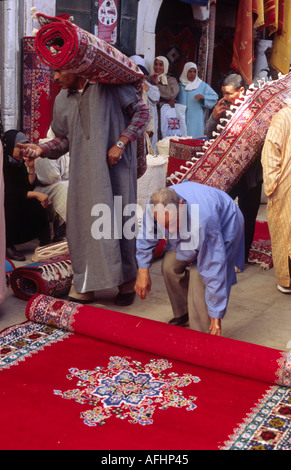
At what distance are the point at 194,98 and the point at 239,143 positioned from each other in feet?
15.9

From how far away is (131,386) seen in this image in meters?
3.15

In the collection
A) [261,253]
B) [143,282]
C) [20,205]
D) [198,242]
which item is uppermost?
[198,242]

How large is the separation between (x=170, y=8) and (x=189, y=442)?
32.7 ft

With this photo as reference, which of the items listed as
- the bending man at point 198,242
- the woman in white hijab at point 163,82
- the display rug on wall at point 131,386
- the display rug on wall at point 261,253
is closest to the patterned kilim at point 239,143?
the display rug on wall at point 261,253

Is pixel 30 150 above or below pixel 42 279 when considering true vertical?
above

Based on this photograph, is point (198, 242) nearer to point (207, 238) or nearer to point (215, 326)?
point (207, 238)

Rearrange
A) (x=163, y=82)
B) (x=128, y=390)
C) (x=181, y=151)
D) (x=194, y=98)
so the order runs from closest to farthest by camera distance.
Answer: (x=128, y=390) < (x=181, y=151) < (x=163, y=82) < (x=194, y=98)

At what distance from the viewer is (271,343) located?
12.7ft

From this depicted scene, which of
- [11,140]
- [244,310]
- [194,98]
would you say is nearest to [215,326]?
[244,310]

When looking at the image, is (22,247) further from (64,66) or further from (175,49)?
(175,49)

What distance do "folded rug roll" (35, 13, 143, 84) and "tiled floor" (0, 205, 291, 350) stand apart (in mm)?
1478

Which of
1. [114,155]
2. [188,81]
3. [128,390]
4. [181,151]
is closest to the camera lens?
[128,390]

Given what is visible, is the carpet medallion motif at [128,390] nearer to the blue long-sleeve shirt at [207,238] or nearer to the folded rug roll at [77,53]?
the blue long-sleeve shirt at [207,238]

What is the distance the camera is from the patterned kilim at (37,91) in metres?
6.69
